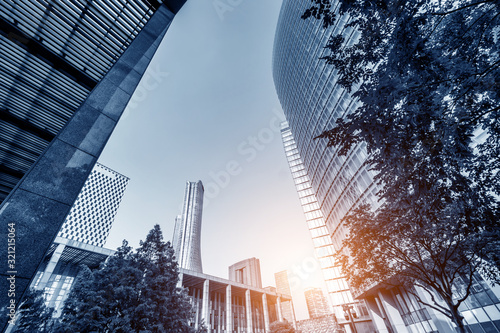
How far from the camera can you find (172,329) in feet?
44.3

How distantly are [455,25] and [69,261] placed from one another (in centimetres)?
5686

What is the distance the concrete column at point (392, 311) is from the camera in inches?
938

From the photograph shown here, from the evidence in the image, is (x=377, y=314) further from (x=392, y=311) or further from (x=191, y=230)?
(x=191, y=230)

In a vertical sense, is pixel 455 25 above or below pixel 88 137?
above

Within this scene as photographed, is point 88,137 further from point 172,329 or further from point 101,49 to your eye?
point 172,329

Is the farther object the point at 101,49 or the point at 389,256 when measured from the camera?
the point at 389,256

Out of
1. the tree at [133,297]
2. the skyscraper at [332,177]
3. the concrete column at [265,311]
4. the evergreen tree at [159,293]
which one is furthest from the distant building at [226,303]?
the tree at [133,297]

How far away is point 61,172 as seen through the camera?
4.17 metres

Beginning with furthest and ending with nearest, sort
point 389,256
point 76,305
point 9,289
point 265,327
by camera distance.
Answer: point 265,327, point 76,305, point 389,256, point 9,289

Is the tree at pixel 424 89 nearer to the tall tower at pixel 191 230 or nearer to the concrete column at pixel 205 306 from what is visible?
the concrete column at pixel 205 306

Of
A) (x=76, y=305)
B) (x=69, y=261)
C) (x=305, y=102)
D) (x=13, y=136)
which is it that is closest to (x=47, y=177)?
(x=13, y=136)

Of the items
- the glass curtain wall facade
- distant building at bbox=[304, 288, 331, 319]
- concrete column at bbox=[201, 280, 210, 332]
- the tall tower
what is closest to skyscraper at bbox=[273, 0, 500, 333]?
the glass curtain wall facade

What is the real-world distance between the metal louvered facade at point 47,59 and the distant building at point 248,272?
4666 inches

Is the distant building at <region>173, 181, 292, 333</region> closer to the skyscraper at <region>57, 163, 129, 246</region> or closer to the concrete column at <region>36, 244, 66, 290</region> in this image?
the concrete column at <region>36, 244, 66, 290</region>
